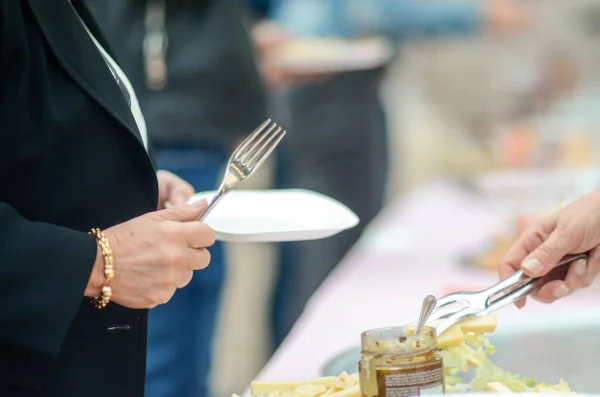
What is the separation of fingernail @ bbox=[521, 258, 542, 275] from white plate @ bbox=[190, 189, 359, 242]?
21 centimetres

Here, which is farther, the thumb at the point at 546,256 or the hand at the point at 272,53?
the hand at the point at 272,53

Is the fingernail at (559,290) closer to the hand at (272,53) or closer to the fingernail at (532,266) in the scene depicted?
the fingernail at (532,266)

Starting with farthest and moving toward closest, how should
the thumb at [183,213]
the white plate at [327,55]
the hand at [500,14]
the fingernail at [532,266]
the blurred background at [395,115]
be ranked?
1. the hand at [500,14]
2. the white plate at [327,55]
3. the blurred background at [395,115]
4. the fingernail at [532,266]
5. the thumb at [183,213]

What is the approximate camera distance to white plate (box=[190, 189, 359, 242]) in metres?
1.07

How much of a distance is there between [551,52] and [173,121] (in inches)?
160

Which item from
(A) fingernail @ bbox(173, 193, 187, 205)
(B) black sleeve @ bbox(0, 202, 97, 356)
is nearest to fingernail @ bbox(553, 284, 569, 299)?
(A) fingernail @ bbox(173, 193, 187, 205)

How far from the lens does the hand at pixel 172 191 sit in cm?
131

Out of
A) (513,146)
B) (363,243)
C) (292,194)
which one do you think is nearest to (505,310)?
(292,194)

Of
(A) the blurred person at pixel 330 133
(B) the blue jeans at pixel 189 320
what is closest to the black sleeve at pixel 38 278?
(B) the blue jeans at pixel 189 320

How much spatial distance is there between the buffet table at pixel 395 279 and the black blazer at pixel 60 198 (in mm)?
313

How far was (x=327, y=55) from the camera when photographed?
3.70 meters

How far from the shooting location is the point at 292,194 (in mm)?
1242

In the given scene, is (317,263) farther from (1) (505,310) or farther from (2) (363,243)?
(1) (505,310)

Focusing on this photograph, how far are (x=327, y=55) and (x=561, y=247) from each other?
2.62 metres
